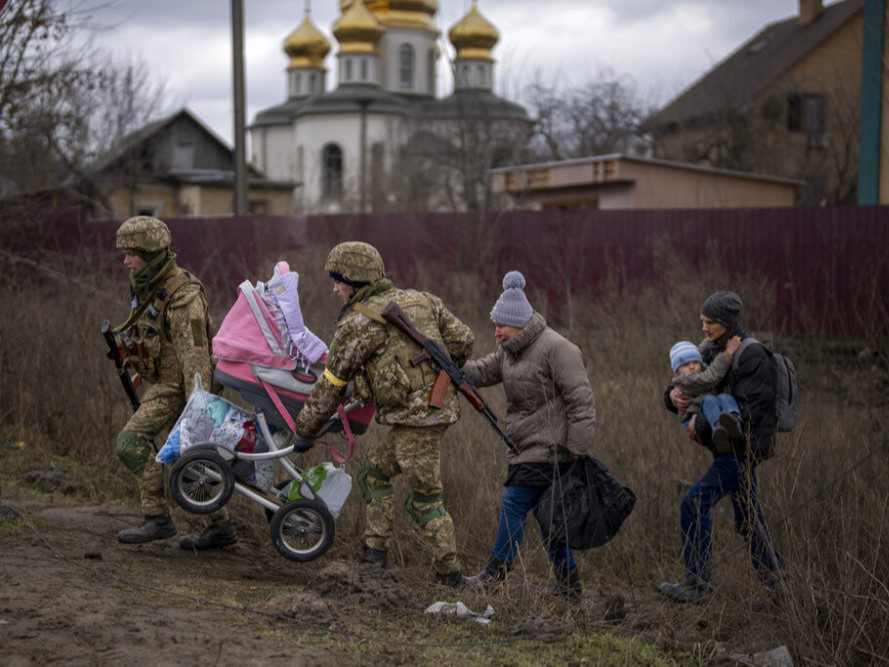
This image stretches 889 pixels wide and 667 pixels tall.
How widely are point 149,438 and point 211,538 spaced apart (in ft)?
2.67

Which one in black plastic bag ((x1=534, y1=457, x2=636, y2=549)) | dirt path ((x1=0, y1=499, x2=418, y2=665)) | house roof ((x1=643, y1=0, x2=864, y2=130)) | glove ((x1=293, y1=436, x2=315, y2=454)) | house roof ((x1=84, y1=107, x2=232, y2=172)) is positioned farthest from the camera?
house roof ((x1=643, y1=0, x2=864, y2=130))

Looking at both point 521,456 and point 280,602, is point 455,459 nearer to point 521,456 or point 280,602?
point 521,456

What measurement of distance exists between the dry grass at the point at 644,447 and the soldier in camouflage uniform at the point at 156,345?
132 centimetres

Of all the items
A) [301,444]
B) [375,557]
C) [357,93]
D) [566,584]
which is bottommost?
[566,584]

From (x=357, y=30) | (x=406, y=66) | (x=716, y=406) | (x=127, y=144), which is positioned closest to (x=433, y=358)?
(x=716, y=406)

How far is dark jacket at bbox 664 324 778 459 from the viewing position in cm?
574

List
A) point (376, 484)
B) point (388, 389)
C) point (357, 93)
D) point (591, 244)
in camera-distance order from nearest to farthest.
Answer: point (388, 389), point (376, 484), point (591, 244), point (357, 93)

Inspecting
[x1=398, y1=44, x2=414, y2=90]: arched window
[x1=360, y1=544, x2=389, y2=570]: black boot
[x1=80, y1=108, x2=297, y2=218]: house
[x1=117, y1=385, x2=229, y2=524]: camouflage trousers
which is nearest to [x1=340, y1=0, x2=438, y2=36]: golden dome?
[x1=398, y1=44, x2=414, y2=90]: arched window

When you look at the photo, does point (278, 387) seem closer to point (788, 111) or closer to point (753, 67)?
point (788, 111)

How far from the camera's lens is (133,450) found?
19.5 feet

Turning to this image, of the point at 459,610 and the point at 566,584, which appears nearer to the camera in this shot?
the point at 459,610

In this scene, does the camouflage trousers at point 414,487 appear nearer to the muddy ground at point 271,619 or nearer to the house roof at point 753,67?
the muddy ground at point 271,619

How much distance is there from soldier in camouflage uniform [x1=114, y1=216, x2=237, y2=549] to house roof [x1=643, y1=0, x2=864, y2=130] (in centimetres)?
3308

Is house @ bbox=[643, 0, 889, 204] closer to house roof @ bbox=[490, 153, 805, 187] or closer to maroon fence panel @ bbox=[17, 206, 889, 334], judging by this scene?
house roof @ bbox=[490, 153, 805, 187]
